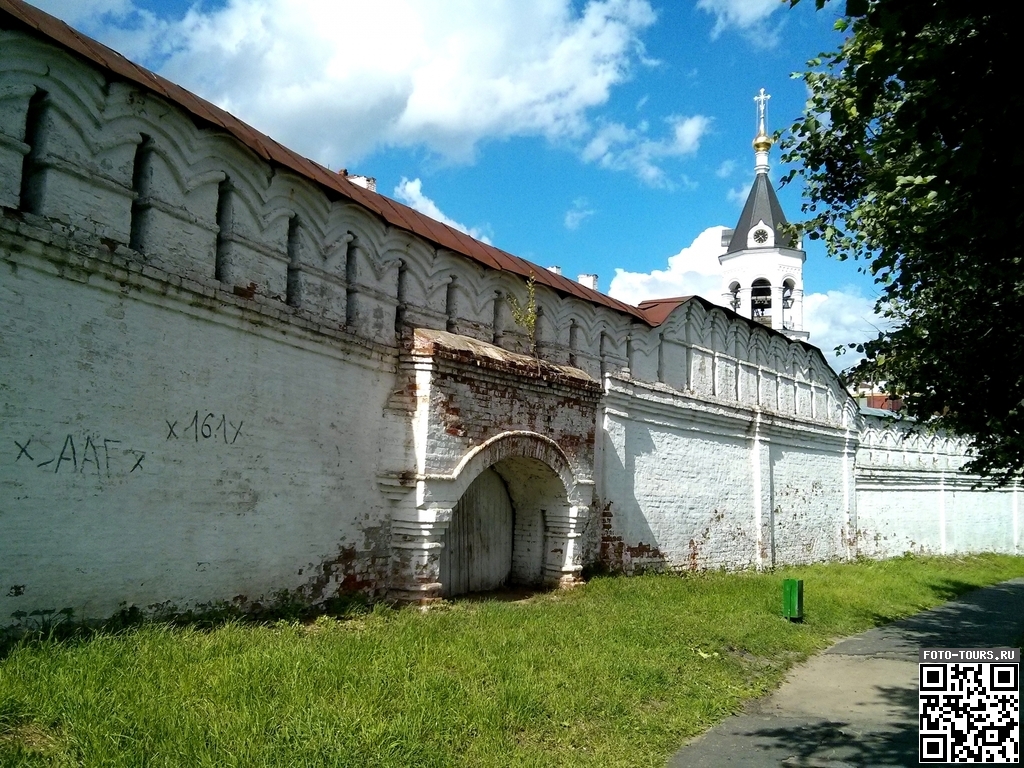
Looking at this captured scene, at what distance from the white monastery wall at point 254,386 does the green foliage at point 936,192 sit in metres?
3.88

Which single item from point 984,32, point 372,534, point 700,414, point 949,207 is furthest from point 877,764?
point 700,414

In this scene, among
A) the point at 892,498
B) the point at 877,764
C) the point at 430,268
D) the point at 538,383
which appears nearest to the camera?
the point at 877,764

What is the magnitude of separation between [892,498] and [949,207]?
56.9 ft

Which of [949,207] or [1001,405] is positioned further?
[1001,405]

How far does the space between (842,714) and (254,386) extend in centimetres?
561

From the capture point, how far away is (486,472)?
10242mm

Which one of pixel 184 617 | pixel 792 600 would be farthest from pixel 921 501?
pixel 184 617

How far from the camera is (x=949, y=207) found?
5465 millimetres

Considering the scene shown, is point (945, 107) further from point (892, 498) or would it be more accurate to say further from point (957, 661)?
point (892, 498)

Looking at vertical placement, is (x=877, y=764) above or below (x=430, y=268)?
below

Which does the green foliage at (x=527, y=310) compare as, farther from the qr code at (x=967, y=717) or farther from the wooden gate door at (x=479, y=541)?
the qr code at (x=967, y=717)

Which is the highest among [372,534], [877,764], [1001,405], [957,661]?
[1001,405]

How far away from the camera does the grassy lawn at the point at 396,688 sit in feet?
13.0

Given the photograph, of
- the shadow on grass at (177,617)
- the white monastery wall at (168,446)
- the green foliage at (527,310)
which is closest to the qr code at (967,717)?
A: the shadow on grass at (177,617)
